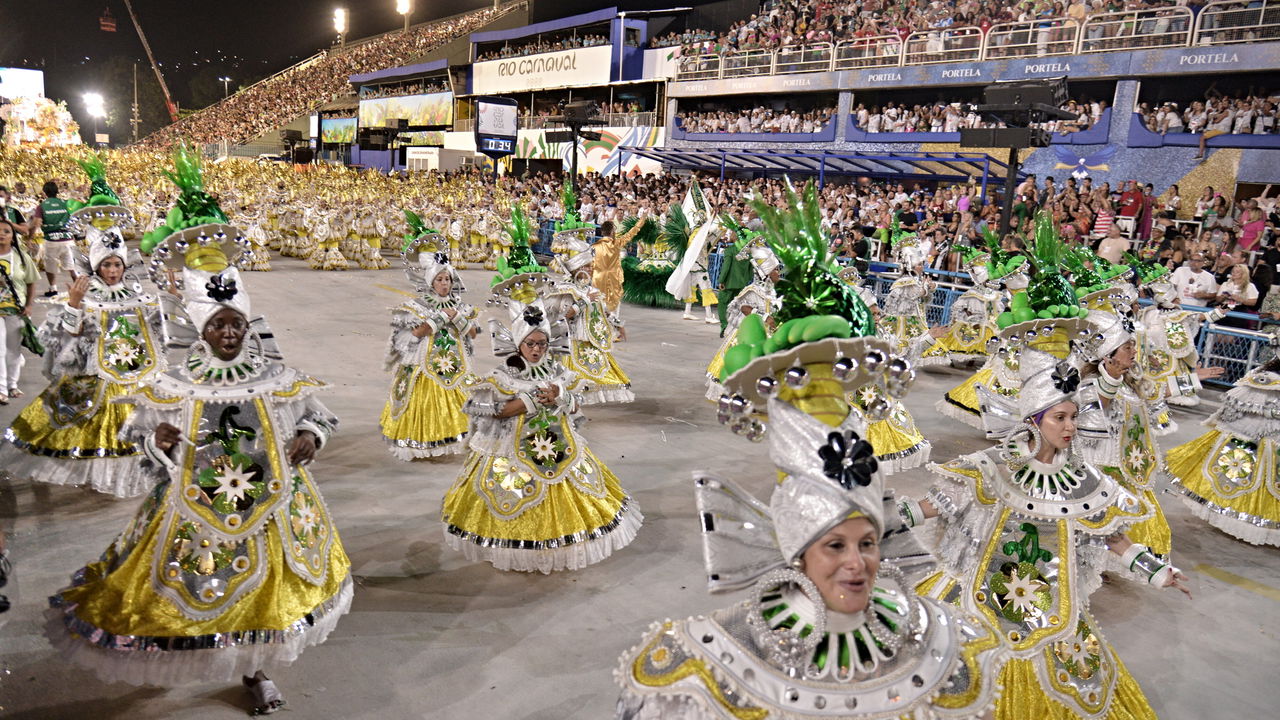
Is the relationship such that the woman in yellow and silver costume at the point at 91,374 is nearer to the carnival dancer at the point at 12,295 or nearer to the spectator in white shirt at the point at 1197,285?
the carnival dancer at the point at 12,295

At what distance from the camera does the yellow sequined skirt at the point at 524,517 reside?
502cm

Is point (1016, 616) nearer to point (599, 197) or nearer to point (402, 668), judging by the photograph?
point (402, 668)

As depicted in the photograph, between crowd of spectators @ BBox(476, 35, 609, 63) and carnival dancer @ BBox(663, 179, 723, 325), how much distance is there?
2200cm

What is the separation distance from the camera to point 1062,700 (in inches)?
127

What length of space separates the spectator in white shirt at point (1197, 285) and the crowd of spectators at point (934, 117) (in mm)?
8201

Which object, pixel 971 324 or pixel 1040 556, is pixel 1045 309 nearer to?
pixel 1040 556

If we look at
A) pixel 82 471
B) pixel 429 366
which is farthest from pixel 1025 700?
pixel 82 471

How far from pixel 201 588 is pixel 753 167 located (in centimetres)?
2355

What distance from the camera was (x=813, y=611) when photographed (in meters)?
2.13

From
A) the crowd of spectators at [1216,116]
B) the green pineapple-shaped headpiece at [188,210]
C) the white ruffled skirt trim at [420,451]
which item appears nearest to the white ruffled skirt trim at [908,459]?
the white ruffled skirt trim at [420,451]

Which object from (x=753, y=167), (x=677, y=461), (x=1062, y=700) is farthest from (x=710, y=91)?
(x=1062, y=700)

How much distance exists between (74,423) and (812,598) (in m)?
6.09

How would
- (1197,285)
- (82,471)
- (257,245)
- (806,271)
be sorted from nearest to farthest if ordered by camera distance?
(806,271)
(82,471)
(1197,285)
(257,245)

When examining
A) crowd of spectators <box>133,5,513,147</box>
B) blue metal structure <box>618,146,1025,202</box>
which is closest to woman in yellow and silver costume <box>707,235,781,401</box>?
blue metal structure <box>618,146,1025,202</box>
